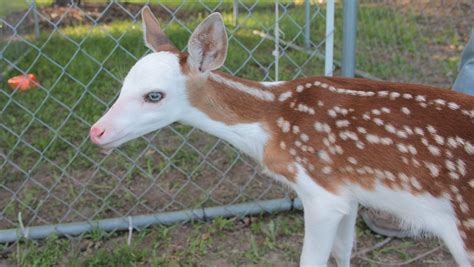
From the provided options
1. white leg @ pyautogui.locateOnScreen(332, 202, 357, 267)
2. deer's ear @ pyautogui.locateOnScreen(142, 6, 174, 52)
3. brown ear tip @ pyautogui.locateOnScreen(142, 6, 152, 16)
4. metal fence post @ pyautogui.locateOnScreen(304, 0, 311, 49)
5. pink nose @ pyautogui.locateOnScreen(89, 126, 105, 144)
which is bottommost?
metal fence post @ pyautogui.locateOnScreen(304, 0, 311, 49)

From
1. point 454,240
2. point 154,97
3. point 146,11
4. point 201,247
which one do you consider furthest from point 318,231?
point 146,11

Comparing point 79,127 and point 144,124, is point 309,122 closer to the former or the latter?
point 144,124

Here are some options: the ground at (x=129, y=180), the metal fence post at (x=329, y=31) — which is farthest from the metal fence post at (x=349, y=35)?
the ground at (x=129, y=180)

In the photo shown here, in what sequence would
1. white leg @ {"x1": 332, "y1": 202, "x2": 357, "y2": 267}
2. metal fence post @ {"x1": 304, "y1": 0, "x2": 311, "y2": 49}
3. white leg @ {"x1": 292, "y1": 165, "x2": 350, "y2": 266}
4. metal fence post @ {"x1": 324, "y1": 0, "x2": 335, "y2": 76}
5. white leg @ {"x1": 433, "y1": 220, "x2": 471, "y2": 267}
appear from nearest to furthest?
white leg @ {"x1": 433, "y1": 220, "x2": 471, "y2": 267} < white leg @ {"x1": 292, "y1": 165, "x2": 350, "y2": 266} < white leg @ {"x1": 332, "y1": 202, "x2": 357, "y2": 267} < metal fence post @ {"x1": 324, "y1": 0, "x2": 335, "y2": 76} < metal fence post @ {"x1": 304, "y1": 0, "x2": 311, "y2": 49}

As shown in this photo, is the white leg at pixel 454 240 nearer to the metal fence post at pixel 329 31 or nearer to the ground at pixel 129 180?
the ground at pixel 129 180

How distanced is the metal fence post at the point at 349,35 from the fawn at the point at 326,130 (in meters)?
0.51

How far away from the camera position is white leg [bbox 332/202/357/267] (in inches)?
76.1

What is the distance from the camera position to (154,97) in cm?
167

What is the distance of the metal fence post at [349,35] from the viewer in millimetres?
2243

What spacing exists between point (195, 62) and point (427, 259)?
3.97 feet

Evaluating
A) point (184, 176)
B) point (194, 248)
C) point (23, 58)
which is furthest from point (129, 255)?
point (23, 58)

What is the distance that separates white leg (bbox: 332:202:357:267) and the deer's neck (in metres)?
0.36

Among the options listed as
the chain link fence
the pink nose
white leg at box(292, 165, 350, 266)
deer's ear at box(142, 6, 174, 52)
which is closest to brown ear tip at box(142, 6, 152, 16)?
deer's ear at box(142, 6, 174, 52)

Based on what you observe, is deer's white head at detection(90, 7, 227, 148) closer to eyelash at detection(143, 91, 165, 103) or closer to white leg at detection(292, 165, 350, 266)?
eyelash at detection(143, 91, 165, 103)
